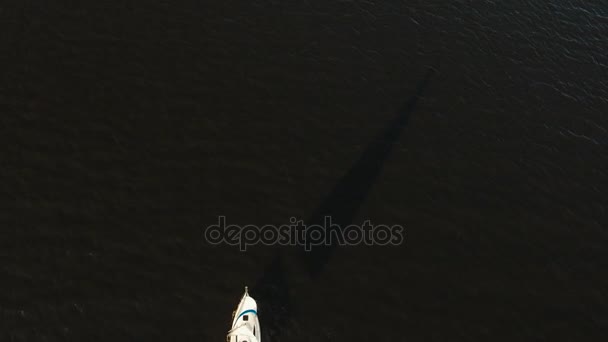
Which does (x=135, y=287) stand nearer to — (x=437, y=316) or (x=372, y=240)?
(x=372, y=240)

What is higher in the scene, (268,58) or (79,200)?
(268,58)

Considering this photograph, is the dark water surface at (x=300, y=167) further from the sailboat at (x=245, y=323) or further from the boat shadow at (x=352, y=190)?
the sailboat at (x=245, y=323)

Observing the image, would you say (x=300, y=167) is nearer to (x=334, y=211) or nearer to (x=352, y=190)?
(x=352, y=190)

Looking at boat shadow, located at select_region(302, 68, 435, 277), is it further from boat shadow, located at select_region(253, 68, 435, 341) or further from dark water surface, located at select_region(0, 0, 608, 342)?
dark water surface, located at select_region(0, 0, 608, 342)

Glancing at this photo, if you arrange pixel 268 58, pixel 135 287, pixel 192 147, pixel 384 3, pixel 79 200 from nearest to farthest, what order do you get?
pixel 135 287 → pixel 79 200 → pixel 192 147 → pixel 268 58 → pixel 384 3

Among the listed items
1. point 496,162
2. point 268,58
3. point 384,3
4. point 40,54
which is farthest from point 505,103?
point 40,54

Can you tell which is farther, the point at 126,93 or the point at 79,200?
the point at 126,93

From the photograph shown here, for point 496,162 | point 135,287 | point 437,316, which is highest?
point 496,162

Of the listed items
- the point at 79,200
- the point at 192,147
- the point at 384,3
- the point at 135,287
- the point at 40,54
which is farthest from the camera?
the point at 384,3
